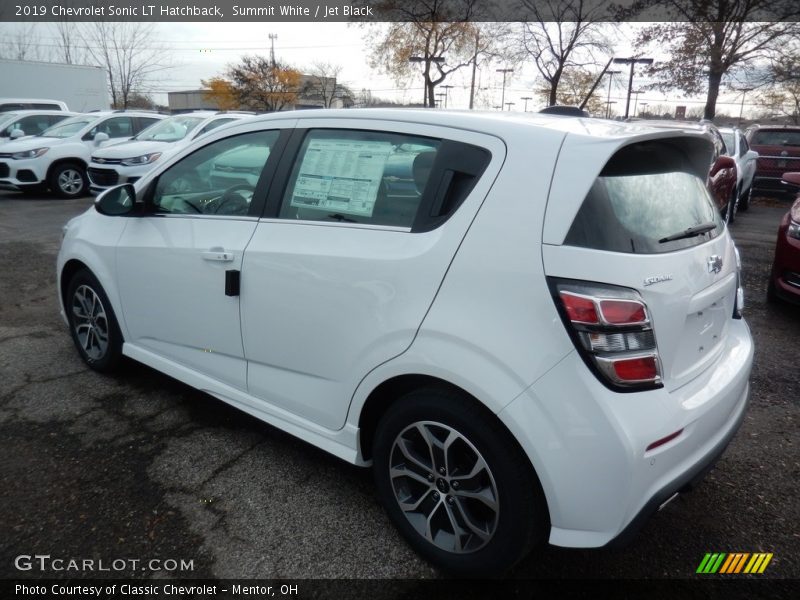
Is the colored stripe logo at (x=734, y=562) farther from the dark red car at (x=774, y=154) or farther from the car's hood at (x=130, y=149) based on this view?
the dark red car at (x=774, y=154)

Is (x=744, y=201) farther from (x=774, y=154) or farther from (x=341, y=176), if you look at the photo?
(x=341, y=176)

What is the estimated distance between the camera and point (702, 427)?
78.2 inches

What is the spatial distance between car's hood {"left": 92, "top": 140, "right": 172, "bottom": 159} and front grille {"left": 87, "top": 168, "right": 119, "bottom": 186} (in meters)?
0.27

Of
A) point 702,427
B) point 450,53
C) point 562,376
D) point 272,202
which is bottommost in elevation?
point 702,427

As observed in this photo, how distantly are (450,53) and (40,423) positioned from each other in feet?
84.4

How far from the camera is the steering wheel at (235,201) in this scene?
2.82m

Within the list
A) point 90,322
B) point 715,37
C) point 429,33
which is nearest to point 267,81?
point 429,33

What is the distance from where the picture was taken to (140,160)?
10625 millimetres

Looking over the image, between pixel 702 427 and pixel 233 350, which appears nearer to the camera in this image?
pixel 702 427

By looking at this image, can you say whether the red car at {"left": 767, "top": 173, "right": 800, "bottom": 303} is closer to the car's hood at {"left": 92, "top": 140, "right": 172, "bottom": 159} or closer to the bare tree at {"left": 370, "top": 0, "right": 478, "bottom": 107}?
the car's hood at {"left": 92, "top": 140, "right": 172, "bottom": 159}

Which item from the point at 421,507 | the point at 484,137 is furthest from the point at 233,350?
the point at 484,137

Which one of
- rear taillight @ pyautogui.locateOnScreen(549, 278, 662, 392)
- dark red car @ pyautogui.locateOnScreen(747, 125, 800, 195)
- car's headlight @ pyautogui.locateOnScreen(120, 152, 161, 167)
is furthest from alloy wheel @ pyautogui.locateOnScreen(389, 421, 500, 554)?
dark red car @ pyautogui.locateOnScreen(747, 125, 800, 195)

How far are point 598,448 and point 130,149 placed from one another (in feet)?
36.5

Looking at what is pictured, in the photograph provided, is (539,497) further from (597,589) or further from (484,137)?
(484,137)
